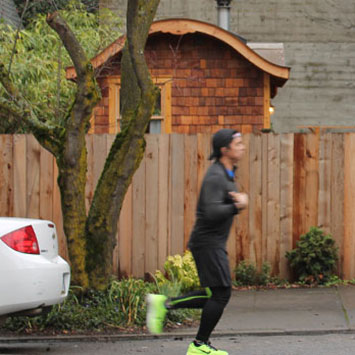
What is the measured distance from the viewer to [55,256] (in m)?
7.10

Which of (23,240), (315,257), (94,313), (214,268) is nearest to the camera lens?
(214,268)

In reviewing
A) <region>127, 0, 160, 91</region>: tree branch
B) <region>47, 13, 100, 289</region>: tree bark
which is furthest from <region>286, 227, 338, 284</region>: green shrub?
<region>127, 0, 160, 91</region>: tree branch

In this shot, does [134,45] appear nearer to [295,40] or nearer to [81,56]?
[81,56]

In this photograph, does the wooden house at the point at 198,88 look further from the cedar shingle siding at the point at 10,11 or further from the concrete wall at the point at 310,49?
the concrete wall at the point at 310,49

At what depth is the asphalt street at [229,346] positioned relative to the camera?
6.98 metres

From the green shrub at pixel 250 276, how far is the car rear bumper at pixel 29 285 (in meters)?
3.92

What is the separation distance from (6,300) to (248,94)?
9.36 meters

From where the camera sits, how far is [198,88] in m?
15.2

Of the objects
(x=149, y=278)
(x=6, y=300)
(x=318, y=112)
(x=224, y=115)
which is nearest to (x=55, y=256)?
(x=6, y=300)

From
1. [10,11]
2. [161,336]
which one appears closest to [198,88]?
[161,336]

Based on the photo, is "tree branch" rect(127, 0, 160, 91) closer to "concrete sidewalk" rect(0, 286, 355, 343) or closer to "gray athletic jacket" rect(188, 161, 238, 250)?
"gray athletic jacket" rect(188, 161, 238, 250)

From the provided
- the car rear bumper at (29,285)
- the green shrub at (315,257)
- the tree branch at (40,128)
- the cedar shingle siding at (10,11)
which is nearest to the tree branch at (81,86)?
the tree branch at (40,128)

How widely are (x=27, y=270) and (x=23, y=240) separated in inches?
10.8

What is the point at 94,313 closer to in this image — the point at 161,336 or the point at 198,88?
the point at 161,336
